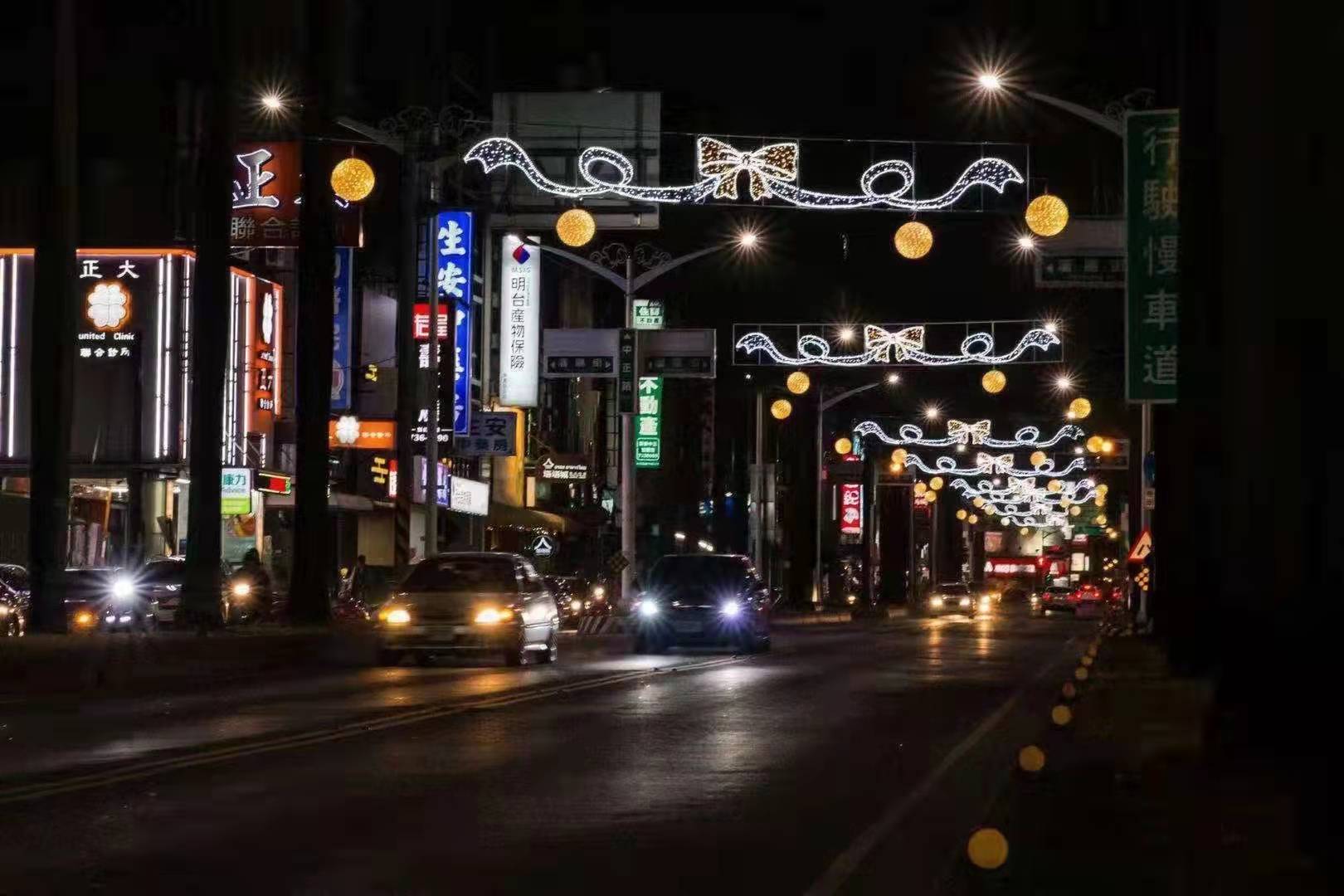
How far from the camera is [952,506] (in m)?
174

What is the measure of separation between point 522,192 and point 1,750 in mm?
43594

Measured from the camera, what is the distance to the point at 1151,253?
26.5m

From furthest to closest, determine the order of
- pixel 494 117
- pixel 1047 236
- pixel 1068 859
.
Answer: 1. pixel 494 117
2. pixel 1047 236
3. pixel 1068 859

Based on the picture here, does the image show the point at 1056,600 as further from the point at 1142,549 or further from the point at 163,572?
the point at 163,572

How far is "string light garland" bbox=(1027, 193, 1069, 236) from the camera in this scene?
30.3m

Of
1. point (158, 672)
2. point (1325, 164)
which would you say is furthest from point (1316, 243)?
point (158, 672)

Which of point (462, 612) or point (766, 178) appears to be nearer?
point (462, 612)

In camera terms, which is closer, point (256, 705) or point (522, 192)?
point (256, 705)

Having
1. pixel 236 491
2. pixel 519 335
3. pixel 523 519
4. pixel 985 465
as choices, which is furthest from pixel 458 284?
pixel 985 465

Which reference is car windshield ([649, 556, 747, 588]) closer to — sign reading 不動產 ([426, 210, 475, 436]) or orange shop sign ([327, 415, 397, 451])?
orange shop sign ([327, 415, 397, 451])

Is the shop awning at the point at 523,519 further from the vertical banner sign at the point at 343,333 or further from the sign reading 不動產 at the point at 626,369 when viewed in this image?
the sign reading 不動產 at the point at 626,369

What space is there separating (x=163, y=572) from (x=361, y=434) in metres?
13.9

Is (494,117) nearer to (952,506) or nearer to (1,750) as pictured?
(1,750)

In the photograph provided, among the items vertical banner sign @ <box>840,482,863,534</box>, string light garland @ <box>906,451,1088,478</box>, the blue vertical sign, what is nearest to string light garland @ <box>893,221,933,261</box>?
the blue vertical sign
